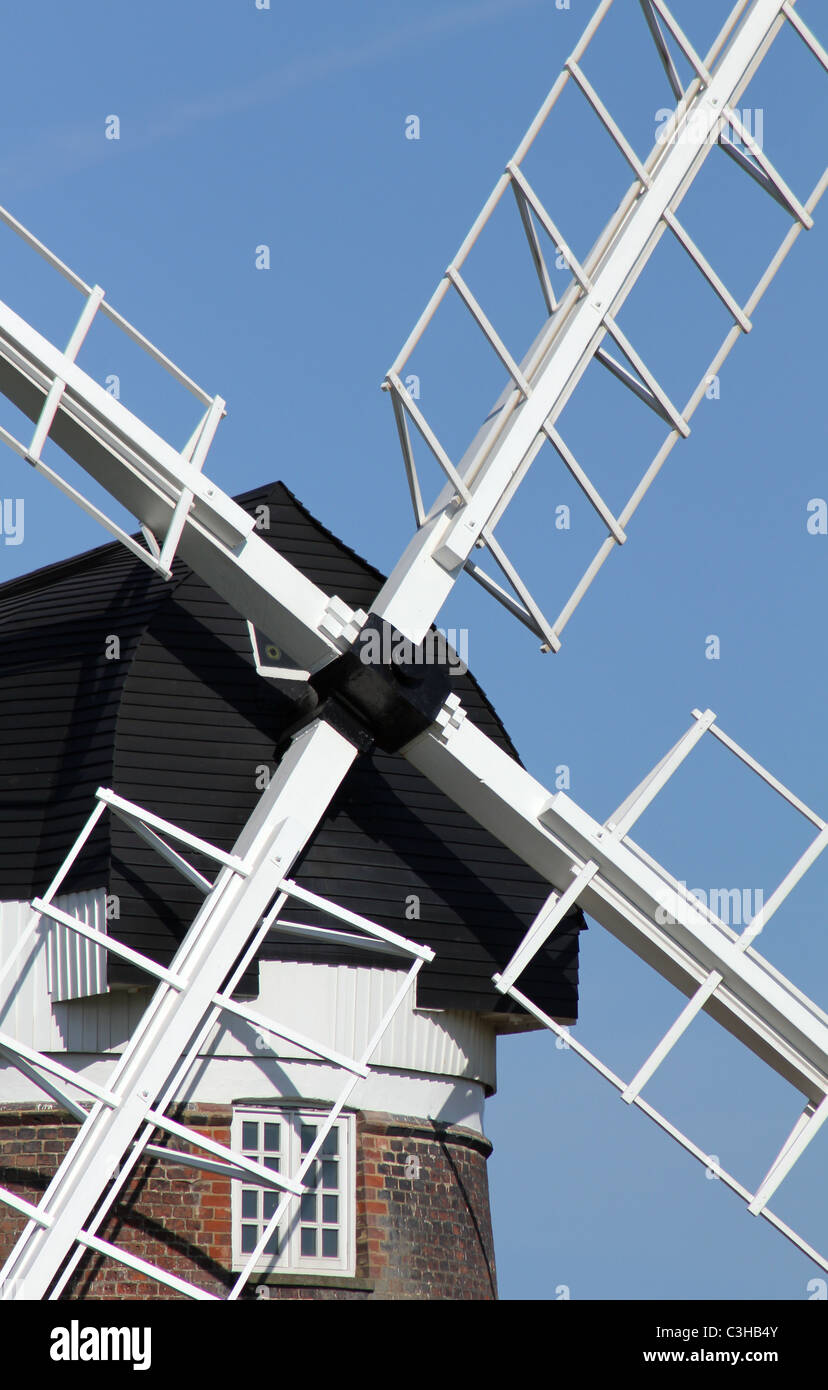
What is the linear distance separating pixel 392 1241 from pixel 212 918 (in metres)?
3.02

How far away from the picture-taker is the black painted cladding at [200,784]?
1335cm

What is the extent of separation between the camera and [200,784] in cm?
1350

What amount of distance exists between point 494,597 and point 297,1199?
4.27m

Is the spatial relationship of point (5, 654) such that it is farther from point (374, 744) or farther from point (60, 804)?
point (374, 744)

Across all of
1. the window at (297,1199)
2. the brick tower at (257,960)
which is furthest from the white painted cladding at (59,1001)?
the window at (297,1199)

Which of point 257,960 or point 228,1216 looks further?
point 257,960

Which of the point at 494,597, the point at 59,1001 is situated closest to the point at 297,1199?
the point at 59,1001

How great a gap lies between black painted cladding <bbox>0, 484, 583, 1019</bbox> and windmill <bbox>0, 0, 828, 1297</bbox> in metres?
0.53

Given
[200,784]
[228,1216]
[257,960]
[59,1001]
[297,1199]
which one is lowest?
[228,1216]

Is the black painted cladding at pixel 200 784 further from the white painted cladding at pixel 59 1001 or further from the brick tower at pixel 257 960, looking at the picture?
the white painted cladding at pixel 59 1001

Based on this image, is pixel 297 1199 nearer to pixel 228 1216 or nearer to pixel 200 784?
pixel 228 1216

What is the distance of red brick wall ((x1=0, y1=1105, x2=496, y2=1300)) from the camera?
41.4ft

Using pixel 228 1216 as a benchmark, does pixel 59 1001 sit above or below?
above
